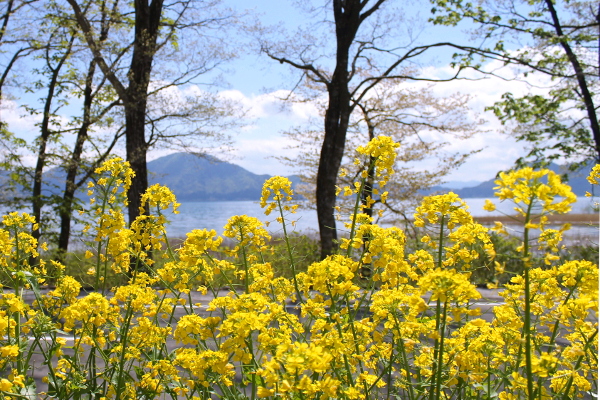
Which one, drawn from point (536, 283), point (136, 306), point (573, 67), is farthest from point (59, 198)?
point (573, 67)

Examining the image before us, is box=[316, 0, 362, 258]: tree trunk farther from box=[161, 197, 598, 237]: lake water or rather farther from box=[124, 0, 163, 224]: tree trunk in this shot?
box=[124, 0, 163, 224]: tree trunk

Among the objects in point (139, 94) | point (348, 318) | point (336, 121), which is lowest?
point (348, 318)

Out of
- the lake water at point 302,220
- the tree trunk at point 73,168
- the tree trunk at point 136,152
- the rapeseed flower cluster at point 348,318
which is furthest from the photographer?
the tree trunk at point 73,168

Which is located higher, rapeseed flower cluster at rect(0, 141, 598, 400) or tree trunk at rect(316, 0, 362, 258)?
tree trunk at rect(316, 0, 362, 258)

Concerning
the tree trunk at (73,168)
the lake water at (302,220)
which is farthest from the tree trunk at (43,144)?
the lake water at (302,220)

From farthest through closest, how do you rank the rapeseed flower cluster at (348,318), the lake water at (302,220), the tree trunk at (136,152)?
the tree trunk at (136,152) → the lake water at (302,220) → the rapeseed flower cluster at (348,318)

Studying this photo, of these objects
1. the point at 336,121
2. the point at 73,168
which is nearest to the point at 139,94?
the point at 73,168

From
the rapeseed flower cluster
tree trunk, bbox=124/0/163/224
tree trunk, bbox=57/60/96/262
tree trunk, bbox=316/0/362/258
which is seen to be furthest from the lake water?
tree trunk, bbox=57/60/96/262

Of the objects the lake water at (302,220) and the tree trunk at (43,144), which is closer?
the lake water at (302,220)

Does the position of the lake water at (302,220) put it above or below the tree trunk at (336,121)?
below

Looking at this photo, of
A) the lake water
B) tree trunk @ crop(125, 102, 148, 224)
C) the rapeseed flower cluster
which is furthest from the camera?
tree trunk @ crop(125, 102, 148, 224)

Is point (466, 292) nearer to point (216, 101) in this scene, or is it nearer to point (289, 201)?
point (289, 201)

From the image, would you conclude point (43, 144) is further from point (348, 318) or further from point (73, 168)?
point (348, 318)

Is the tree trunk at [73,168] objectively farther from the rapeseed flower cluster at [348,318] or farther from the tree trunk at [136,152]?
the rapeseed flower cluster at [348,318]
